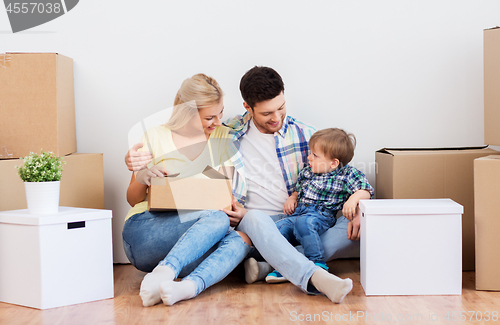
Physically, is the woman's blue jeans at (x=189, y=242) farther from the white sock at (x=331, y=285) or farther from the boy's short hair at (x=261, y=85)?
the boy's short hair at (x=261, y=85)

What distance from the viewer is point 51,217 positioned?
1.39 meters

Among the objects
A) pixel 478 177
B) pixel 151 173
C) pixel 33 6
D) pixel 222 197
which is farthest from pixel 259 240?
pixel 33 6

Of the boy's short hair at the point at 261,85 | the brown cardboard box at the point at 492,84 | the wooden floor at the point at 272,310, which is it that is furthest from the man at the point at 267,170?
the brown cardboard box at the point at 492,84

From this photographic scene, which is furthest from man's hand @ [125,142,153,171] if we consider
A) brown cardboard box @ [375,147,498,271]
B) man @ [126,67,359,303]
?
brown cardboard box @ [375,147,498,271]

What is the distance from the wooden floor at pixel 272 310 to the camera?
125 centimetres

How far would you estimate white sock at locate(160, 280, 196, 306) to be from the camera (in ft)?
4.29

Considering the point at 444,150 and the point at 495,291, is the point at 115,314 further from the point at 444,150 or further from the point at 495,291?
the point at 444,150

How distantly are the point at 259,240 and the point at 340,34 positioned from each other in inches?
42.1

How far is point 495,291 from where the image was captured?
1.51 metres

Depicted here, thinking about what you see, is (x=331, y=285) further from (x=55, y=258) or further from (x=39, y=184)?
(x=39, y=184)

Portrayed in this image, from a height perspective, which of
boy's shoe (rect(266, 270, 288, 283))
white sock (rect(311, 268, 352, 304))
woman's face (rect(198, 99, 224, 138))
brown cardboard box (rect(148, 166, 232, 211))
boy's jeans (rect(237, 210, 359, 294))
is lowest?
boy's shoe (rect(266, 270, 288, 283))

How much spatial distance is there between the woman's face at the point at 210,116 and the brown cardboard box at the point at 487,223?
3.23 ft

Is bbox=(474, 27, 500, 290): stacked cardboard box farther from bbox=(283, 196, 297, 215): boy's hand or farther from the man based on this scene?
bbox=(283, 196, 297, 215): boy's hand

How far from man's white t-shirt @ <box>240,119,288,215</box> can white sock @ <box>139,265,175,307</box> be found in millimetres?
610
